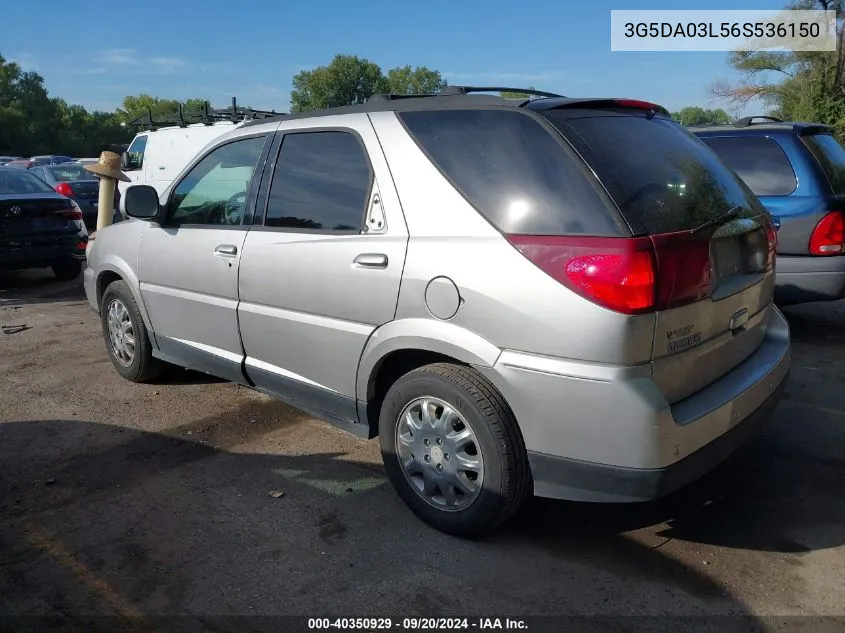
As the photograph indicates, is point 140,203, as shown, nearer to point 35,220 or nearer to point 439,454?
point 439,454

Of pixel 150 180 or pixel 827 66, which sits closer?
pixel 150 180

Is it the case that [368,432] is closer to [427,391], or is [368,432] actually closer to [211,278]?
[427,391]

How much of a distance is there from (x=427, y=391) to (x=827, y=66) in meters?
29.9

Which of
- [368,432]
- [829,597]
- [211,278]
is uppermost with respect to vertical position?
[211,278]

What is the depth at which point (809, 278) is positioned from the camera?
19.0ft

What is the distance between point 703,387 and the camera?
2.84 meters

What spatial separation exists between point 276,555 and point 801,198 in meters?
5.01

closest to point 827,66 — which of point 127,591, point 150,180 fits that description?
point 150,180

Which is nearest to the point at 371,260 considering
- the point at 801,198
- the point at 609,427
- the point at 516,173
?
the point at 516,173

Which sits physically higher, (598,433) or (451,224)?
(451,224)

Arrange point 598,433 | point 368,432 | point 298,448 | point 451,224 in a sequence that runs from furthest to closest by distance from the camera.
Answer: point 298,448, point 368,432, point 451,224, point 598,433

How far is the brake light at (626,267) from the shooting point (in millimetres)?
2508

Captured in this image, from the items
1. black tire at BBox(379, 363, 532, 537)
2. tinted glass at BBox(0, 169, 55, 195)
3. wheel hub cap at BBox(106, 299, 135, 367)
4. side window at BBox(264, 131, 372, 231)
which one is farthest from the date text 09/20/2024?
tinted glass at BBox(0, 169, 55, 195)

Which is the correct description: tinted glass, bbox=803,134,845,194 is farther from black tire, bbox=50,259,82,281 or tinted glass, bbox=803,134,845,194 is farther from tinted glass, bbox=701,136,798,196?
black tire, bbox=50,259,82,281
